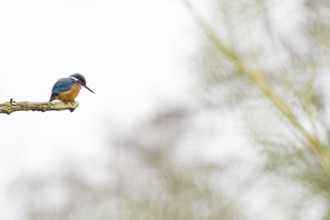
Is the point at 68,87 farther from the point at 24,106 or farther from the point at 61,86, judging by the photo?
the point at 24,106

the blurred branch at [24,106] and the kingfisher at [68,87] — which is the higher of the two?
the kingfisher at [68,87]

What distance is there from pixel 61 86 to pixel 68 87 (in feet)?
0.10

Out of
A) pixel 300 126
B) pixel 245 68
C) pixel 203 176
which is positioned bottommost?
pixel 300 126

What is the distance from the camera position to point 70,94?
3.82 feet

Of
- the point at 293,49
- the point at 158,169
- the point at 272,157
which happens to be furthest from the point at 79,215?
the point at 293,49

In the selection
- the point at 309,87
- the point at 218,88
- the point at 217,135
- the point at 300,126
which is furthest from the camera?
the point at 217,135

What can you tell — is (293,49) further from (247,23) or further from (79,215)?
(79,215)

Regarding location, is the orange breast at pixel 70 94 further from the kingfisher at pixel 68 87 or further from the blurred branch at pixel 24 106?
the blurred branch at pixel 24 106

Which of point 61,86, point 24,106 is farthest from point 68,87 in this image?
Result: point 24,106

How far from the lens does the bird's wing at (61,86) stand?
1.18 m

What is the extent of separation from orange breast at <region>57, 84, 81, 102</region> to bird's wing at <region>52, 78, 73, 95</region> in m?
0.01

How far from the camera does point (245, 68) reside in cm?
273

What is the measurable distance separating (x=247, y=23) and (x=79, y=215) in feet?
10.00

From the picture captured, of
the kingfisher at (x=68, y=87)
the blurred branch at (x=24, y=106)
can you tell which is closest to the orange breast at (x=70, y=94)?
the kingfisher at (x=68, y=87)
